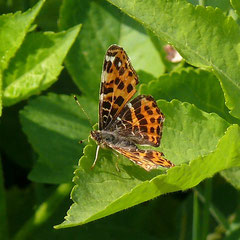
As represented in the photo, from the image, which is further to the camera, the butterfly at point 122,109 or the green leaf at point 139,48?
the green leaf at point 139,48

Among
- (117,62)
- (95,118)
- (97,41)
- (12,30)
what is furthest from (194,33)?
(97,41)

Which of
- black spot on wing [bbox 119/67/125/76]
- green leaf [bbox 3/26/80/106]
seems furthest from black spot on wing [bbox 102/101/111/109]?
green leaf [bbox 3/26/80/106]

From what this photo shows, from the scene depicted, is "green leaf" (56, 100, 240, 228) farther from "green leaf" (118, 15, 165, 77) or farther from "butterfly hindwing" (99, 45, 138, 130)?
"green leaf" (118, 15, 165, 77)

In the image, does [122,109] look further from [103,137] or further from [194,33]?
[194,33]

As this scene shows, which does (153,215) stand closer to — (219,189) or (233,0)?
(219,189)

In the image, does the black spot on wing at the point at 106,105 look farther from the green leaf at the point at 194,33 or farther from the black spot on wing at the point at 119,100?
the green leaf at the point at 194,33

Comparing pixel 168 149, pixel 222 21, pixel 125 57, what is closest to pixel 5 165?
pixel 125 57

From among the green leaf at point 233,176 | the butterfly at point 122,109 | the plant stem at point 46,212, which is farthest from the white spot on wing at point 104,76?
the plant stem at point 46,212
